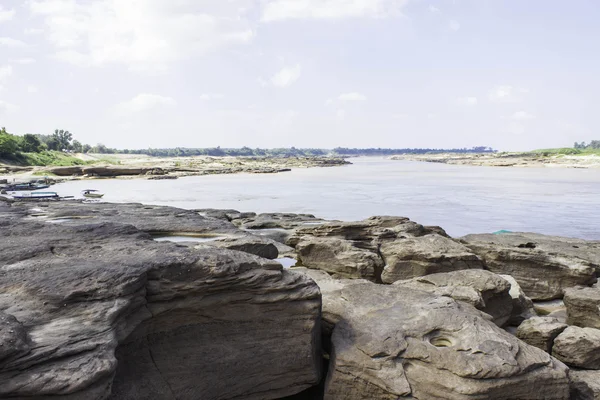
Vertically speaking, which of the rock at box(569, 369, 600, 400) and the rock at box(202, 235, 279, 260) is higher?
the rock at box(202, 235, 279, 260)

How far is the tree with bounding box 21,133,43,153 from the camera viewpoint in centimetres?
9200

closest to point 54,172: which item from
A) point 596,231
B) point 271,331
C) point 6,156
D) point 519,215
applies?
point 6,156

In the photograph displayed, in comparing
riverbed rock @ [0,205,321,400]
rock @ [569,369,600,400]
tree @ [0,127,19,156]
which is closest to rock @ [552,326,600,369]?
rock @ [569,369,600,400]

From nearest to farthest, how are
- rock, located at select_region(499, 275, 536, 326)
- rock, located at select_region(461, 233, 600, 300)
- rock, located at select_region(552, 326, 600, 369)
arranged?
rock, located at select_region(552, 326, 600, 369) < rock, located at select_region(499, 275, 536, 326) < rock, located at select_region(461, 233, 600, 300)

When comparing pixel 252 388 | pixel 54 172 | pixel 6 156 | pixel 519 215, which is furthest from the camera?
pixel 6 156

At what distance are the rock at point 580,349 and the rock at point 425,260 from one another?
4924mm

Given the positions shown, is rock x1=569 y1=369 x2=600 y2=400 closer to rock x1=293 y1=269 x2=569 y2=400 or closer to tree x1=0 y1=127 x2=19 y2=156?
rock x1=293 y1=269 x2=569 y2=400

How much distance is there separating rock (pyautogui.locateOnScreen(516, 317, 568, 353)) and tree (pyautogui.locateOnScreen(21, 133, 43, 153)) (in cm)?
9932

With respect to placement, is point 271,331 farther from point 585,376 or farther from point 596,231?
point 596,231

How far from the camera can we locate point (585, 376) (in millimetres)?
8695

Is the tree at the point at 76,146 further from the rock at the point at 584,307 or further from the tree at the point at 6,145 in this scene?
the rock at the point at 584,307

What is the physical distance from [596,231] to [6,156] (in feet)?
273

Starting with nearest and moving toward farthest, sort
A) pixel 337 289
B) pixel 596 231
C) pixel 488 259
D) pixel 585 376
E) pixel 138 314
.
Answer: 1. pixel 138 314
2. pixel 585 376
3. pixel 337 289
4. pixel 488 259
5. pixel 596 231

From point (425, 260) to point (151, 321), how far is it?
30.4ft
